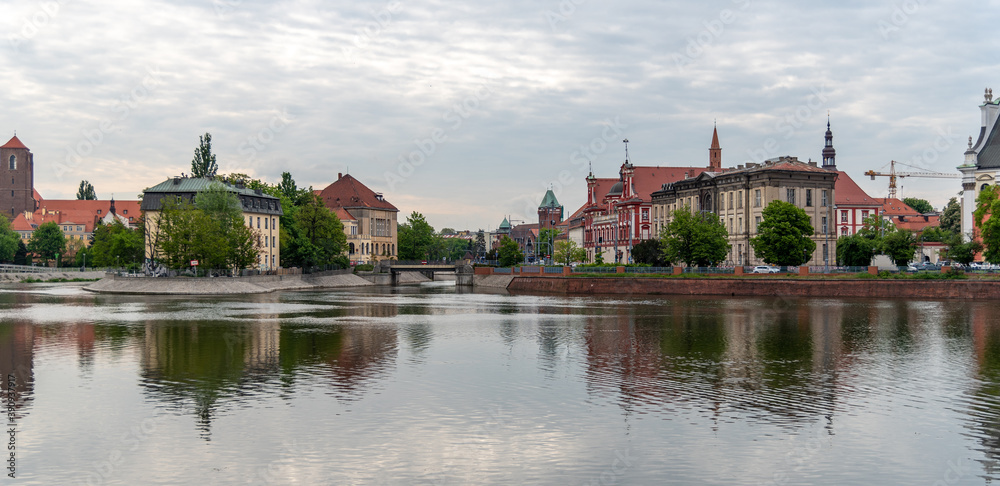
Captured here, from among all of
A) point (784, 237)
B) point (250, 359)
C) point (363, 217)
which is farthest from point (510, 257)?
point (250, 359)

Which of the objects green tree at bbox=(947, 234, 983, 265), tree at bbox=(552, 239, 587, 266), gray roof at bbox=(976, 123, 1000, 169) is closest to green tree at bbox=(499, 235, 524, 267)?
tree at bbox=(552, 239, 587, 266)

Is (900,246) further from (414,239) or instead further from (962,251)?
(414,239)

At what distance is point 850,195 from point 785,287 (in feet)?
141

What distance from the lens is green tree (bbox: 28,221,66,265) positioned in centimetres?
17400

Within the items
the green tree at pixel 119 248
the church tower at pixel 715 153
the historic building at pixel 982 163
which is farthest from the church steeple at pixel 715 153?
the green tree at pixel 119 248

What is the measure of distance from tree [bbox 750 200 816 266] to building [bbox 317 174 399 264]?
89060mm

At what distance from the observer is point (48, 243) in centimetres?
17388

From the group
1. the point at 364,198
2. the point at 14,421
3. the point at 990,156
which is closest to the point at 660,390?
the point at 14,421

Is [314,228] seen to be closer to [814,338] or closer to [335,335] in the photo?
[335,335]

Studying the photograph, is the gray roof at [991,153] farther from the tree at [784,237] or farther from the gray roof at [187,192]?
the gray roof at [187,192]

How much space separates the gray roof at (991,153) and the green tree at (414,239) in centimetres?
11107

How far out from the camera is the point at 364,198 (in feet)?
579

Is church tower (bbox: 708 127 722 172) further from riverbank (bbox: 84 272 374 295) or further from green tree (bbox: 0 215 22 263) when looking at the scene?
green tree (bbox: 0 215 22 263)

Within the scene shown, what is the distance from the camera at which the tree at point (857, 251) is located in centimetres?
9800
